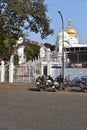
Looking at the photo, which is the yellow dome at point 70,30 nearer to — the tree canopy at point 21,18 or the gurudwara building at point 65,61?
the gurudwara building at point 65,61

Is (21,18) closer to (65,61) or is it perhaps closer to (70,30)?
(65,61)

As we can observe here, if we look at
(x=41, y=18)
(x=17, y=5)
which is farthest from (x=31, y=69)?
(x=17, y=5)

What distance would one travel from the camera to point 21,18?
35812mm

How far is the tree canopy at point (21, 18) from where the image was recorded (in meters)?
34.6

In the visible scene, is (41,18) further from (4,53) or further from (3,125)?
(3,125)

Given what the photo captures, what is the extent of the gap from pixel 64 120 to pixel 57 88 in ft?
61.9

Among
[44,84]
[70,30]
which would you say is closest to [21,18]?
[44,84]

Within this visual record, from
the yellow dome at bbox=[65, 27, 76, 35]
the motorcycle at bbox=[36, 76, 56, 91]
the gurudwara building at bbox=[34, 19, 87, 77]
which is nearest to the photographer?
the motorcycle at bbox=[36, 76, 56, 91]

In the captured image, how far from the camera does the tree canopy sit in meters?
34.6

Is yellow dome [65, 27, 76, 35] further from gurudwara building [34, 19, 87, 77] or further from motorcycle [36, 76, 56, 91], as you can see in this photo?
motorcycle [36, 76, 56, 91]

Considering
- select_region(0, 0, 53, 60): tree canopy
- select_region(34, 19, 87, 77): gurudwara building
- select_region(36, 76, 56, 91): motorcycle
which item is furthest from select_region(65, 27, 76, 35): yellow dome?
select_region(36, 76, 56, 91): motorcycle

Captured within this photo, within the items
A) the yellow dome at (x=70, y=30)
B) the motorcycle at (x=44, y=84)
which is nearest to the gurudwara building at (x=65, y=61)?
the yellow dome at (x=70, y=30)

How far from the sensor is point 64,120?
12.4m

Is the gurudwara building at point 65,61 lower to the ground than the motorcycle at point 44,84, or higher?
higher
